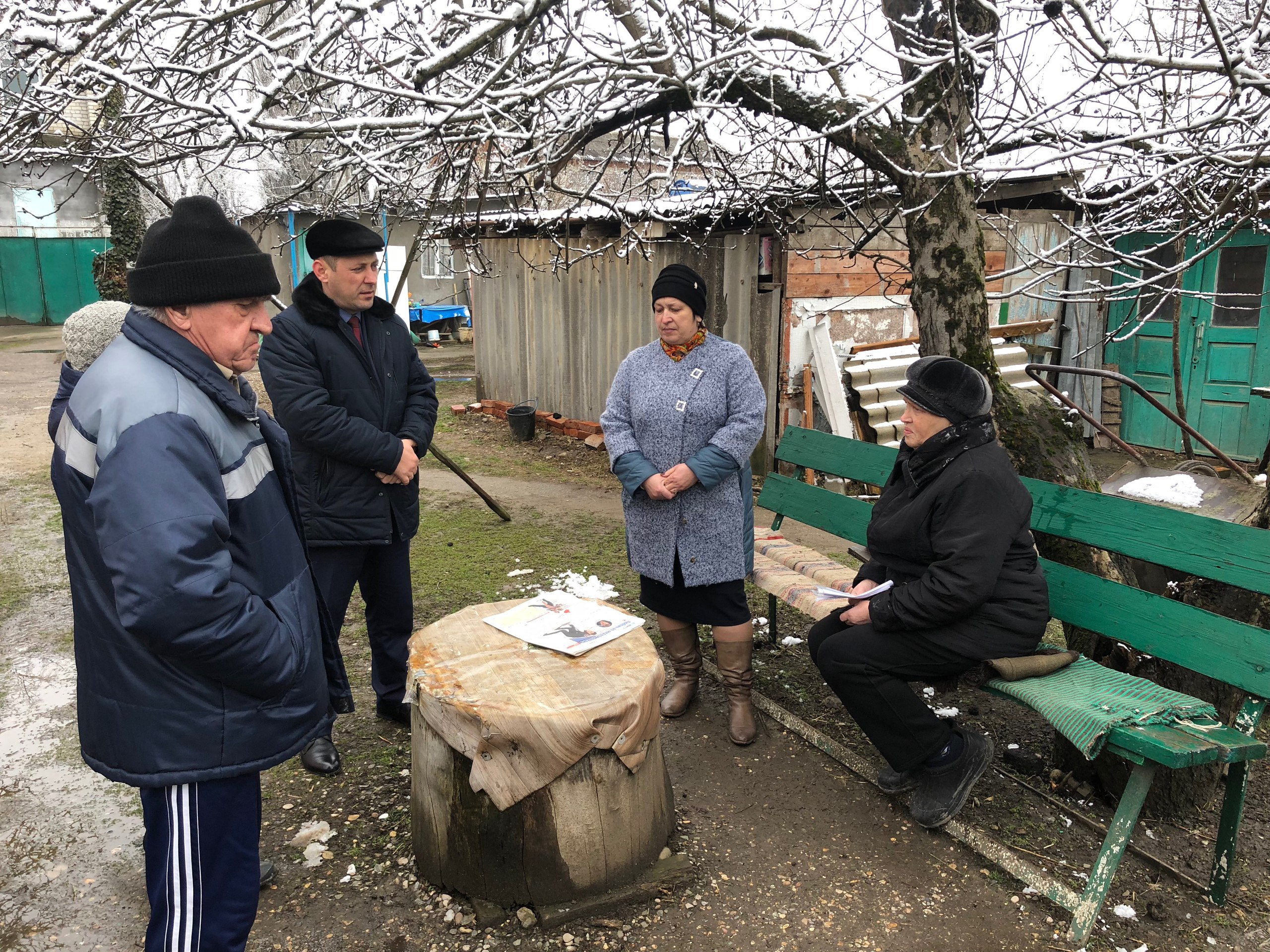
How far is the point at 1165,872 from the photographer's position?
114 inches

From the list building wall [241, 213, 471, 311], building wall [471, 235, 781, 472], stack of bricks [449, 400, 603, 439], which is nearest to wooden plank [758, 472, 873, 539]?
building wall [471, 235, 781, 472]

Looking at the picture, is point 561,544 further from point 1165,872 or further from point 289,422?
point 1165,872

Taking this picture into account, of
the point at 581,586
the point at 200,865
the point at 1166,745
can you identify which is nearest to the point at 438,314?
the point at 581,586

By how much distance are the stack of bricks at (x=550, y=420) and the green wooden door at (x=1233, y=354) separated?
617cm

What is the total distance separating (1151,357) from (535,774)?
31.6ft

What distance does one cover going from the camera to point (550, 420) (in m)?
10.5

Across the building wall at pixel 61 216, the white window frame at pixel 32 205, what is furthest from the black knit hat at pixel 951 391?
the white window frame at pixel 32 205

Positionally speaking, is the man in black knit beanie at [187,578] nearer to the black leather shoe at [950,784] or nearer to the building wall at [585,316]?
the black leather shoe at [950,784]

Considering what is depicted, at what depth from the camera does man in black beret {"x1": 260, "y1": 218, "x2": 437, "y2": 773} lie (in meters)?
3.36

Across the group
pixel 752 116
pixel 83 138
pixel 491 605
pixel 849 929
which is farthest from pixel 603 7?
pixel 849 929

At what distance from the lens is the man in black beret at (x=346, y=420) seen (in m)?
3.36

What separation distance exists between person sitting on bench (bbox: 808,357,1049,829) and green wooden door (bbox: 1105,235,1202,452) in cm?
743

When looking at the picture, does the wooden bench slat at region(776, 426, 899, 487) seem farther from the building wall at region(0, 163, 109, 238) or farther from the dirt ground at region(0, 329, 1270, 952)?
the building wall at region(0, 163, 109, 238)

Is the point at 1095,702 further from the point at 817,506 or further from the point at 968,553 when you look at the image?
the point at 817,506
